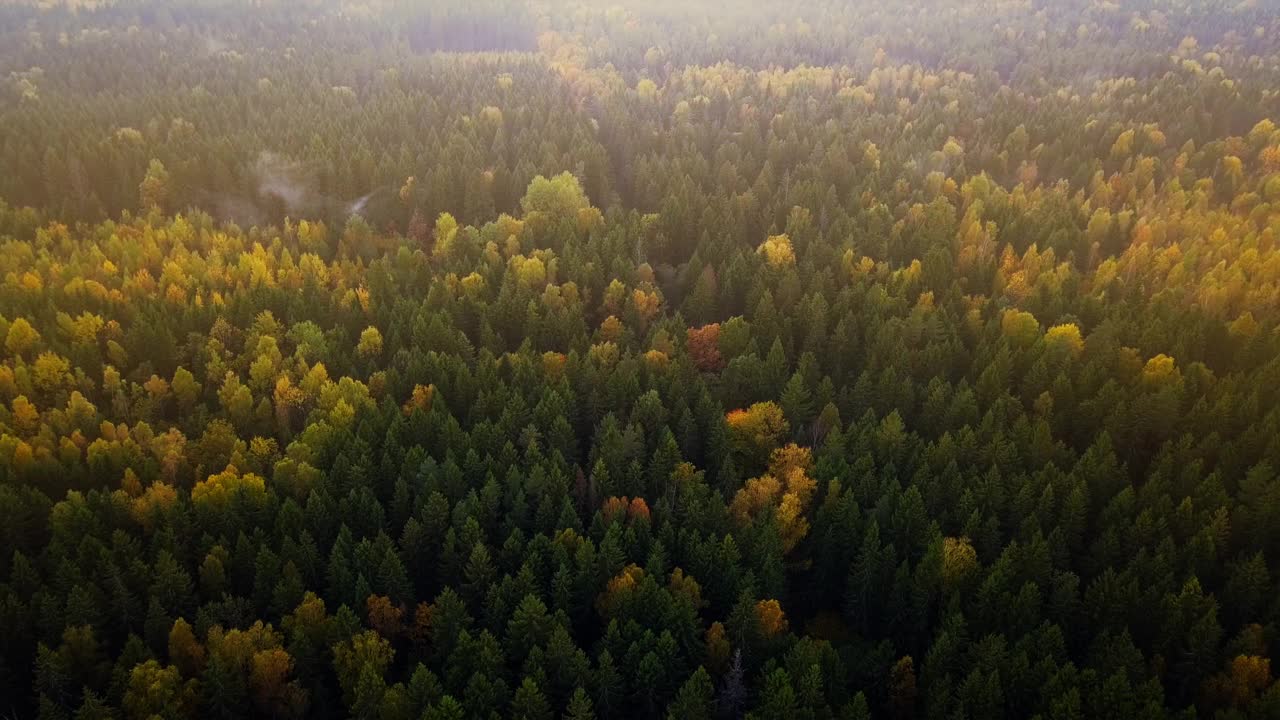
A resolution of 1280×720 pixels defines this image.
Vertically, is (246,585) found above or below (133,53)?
below

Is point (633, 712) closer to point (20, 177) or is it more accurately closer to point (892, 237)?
point (892, 237)

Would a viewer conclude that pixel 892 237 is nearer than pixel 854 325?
No

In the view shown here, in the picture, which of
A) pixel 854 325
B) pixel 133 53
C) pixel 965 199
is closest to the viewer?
pixel 854 325

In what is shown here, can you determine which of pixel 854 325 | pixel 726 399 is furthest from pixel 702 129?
pixel 726 399

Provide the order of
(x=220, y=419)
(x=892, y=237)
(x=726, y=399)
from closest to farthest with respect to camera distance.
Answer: (x=220, y=419) → (x=726, y=399) → (x=892, y=237)

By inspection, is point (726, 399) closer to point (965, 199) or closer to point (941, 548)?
point (941, 548)

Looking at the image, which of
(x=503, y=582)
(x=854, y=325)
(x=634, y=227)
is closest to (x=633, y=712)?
(x=503, y=582)

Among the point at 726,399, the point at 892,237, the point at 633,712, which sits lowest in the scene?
the point at 633,712
